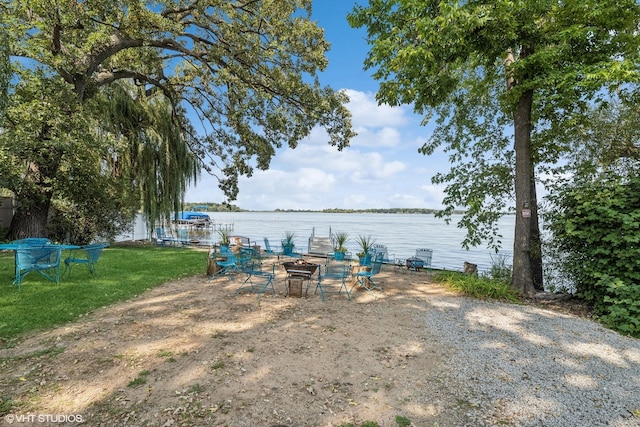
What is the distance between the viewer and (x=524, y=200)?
6.53 metres

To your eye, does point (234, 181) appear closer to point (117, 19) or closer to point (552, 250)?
point (117, 19)

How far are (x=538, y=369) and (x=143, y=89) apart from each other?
17.2m

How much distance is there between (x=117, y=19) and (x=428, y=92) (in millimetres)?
8312

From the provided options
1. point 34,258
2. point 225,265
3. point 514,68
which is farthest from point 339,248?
point 34,258

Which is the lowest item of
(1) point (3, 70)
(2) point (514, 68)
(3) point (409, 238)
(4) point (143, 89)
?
(3) point (409, 238)

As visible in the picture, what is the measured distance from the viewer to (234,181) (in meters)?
14.5

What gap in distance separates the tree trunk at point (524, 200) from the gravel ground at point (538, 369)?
135 centimetres

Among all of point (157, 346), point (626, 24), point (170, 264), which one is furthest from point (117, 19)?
point (626, 24)

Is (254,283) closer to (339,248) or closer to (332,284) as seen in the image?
(332,284)

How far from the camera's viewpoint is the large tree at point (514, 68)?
204 inches

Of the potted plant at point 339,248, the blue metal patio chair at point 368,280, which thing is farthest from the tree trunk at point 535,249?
the potted plant at point 339,248

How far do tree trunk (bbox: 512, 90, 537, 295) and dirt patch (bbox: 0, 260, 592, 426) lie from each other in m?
2.99

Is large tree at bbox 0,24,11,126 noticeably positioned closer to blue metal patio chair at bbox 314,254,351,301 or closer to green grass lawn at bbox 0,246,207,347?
green grass lawn at bbox 0,246,207,347

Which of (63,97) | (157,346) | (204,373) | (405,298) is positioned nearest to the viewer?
(204,373)
